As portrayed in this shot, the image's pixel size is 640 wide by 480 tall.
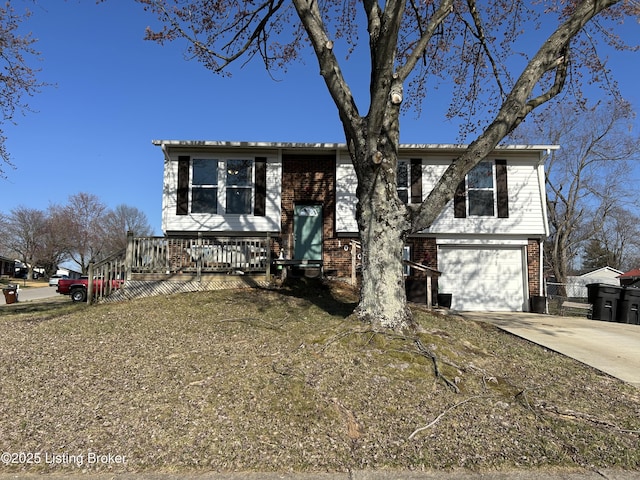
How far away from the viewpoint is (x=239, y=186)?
14516 millimetres

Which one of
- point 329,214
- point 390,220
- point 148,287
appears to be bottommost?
point 148,287

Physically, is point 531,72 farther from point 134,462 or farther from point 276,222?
point 276,222

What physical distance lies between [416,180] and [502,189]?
116 inches

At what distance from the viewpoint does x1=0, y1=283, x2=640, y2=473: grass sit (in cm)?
349

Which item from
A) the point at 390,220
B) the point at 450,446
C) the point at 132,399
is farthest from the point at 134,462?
the point at 390,220

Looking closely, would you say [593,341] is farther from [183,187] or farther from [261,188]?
[183,187]

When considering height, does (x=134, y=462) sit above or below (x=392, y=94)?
below

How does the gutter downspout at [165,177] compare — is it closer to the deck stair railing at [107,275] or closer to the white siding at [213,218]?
the white siding at [213,218]

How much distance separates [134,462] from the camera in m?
3.37

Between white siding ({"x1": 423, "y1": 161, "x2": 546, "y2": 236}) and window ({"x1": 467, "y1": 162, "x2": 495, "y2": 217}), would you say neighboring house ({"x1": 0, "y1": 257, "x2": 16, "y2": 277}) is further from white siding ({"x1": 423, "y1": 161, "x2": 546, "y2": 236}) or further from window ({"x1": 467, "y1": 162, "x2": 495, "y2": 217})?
window ({"x1": 467, "y1": 162, "x2": 495, "y2": 217})

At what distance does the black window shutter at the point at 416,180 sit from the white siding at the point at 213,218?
4.51 metres

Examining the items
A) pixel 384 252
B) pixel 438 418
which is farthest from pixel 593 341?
pixel 438 418

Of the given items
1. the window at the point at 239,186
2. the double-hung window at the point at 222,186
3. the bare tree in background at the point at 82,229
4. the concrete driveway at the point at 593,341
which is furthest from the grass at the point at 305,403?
the bare tree in background at the point at 82,229

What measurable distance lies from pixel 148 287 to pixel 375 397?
848 cm
